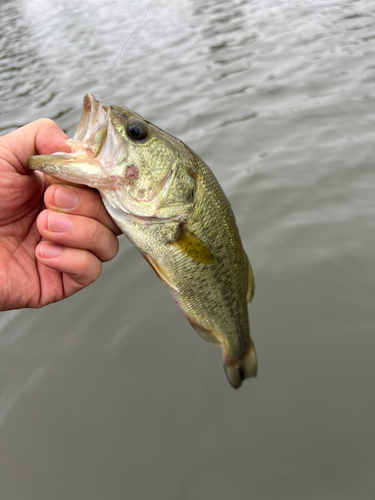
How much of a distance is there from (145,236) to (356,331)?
1898mm

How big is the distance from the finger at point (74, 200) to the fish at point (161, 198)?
97 millimetres

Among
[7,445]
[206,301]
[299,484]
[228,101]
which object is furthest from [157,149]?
[228,101]

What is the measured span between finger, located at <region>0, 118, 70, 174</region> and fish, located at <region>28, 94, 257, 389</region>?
0.22m

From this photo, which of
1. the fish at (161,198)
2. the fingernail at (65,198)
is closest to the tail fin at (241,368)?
the fish at (161,198)

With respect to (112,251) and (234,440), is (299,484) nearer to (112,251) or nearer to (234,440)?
(234,440)

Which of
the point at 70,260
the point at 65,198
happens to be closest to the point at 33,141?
the point at 65,198

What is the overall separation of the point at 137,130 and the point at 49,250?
27.7 inches

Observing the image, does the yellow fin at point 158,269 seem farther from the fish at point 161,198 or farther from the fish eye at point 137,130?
the fish eye at point 137,130

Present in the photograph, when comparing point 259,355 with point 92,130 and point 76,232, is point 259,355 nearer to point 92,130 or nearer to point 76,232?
point 76,232

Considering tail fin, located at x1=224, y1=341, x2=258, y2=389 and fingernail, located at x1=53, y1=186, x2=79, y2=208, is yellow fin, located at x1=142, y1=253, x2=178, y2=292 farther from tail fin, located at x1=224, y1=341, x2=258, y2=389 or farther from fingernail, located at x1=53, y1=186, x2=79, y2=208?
tail fin, located at x1=224, y1=341, x2=258, y2=389

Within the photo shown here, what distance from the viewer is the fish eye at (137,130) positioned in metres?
1.71

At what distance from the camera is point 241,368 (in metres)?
2.42

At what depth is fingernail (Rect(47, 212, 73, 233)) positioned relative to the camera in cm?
172

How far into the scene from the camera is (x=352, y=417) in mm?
2396
